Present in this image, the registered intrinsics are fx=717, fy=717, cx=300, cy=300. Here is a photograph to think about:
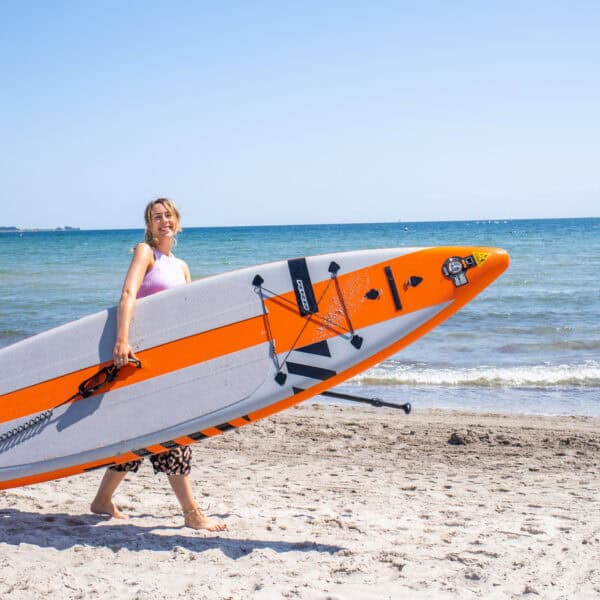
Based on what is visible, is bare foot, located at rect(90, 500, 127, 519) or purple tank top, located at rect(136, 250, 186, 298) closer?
purple tank top, located at rect(136, 250, 186, 298)

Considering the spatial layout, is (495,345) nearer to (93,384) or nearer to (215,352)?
(215,352)

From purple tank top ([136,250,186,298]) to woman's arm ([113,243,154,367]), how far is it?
7 centimetres

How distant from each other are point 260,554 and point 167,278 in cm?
132

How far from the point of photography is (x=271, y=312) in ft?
11.7

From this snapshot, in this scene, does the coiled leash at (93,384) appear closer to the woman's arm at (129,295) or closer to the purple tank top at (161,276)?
the woman's arm at (129,295)

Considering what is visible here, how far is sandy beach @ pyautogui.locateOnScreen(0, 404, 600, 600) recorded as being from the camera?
9.12 feet

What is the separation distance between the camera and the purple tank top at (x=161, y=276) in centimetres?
335

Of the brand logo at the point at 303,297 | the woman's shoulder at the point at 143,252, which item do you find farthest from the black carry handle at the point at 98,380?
the brand logo at the point at 303,297

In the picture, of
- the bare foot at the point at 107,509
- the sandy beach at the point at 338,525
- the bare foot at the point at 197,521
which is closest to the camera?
the sandy beach at the point at 338,525

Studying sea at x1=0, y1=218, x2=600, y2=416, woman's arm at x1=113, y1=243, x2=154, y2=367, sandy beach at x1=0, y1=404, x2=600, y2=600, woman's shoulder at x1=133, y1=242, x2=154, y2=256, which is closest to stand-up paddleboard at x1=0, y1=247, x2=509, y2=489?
woman's arm at x1=113, y1=243, x2=154, y2=367

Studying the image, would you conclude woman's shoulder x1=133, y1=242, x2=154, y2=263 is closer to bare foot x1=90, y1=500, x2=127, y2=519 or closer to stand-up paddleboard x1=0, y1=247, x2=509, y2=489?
stand-up paddleboard x1=0, y1=247, x2=509, y2=489

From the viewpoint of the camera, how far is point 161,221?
3262 millimetres

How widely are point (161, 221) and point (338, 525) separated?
167cm

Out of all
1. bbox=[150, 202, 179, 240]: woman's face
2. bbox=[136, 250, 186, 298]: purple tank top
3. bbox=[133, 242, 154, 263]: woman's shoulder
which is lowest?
bbox=[136, 250, 186, 298]: purple tank top
